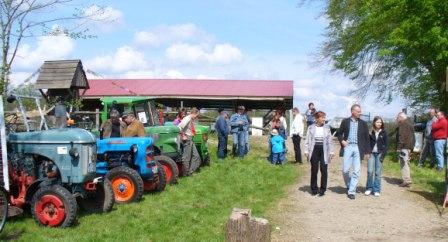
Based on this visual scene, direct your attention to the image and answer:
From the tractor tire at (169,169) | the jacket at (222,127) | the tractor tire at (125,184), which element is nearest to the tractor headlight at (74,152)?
the tractor tire at (125,184)

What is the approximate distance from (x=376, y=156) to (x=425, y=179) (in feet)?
10.5

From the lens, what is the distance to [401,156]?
13.0 metres

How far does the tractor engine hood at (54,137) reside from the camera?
27.9 feet

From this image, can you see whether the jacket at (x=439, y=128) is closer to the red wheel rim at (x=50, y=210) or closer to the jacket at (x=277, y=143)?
the jacket at (x=277, y=143)

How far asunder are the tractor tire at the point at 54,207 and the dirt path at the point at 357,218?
113 inches

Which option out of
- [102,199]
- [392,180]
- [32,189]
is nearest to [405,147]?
[392,180]

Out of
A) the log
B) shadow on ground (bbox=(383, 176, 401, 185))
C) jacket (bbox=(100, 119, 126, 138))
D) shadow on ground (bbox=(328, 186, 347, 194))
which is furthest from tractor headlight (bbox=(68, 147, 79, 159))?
shadow on ground (bbox=(383, 176, 401, 185))

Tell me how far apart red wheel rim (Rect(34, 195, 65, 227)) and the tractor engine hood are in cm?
91

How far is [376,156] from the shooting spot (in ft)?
38.1

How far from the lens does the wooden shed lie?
68.3 feet

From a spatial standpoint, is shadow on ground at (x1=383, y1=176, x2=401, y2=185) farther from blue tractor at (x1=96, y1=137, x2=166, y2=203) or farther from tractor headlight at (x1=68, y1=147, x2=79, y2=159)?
tractor headlight at (x1=68, y1=147, x2=79, y2=159)

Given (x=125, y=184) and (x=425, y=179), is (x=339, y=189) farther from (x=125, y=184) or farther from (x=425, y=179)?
(x=125, y=184)

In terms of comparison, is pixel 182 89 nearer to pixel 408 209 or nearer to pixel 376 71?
pixel 376 71

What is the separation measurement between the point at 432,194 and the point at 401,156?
1358 millimetres
